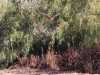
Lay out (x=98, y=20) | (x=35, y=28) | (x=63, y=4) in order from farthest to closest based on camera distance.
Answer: (x=35, y=28)
(x=63, y=4)
(x=98, y=20)

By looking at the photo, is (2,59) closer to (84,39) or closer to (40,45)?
(40,45)

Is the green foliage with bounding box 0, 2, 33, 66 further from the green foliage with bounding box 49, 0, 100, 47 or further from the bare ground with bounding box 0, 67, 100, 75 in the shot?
the green foliage with bounding box 49, 0, 100, 47

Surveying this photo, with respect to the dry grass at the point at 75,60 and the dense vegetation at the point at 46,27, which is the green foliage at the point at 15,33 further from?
the dry grass at the point at 75,60

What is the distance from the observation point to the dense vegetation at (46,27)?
453 inches

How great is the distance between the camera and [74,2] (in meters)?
12.0

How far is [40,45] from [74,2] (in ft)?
8.79

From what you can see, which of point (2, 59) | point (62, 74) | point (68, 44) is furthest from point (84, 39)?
point (2, 59)

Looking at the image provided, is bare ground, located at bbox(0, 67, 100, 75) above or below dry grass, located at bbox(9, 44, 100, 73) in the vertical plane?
below

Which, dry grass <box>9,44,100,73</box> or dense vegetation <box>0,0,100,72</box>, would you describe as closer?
dense vegetation <box>0,0,100,72</box>

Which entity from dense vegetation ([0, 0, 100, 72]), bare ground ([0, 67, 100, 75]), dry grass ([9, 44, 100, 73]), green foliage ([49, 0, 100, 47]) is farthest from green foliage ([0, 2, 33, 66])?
green foliage ([49, 0, 100, 47])

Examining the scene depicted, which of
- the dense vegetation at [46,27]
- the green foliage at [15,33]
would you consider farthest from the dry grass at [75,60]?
the green foliage at [15,33]

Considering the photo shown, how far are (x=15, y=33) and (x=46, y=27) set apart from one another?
1.25m

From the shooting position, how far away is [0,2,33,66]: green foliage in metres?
12.8

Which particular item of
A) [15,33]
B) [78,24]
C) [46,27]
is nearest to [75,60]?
[78,24]
